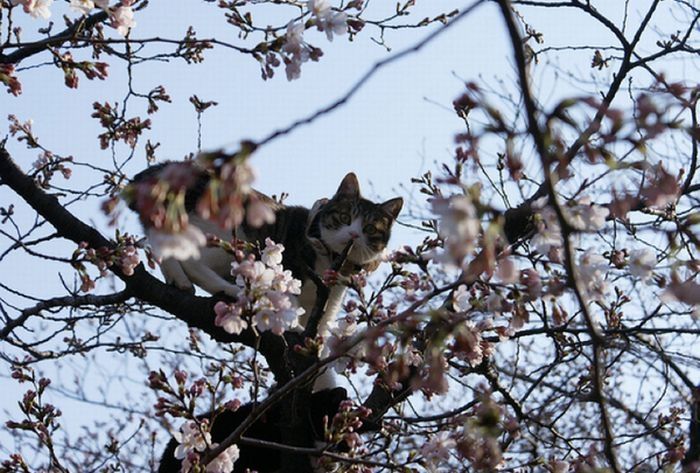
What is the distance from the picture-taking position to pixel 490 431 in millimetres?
1758

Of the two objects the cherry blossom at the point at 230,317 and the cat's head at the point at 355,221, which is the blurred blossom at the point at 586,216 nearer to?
the cherry blossom at the point at 230,317

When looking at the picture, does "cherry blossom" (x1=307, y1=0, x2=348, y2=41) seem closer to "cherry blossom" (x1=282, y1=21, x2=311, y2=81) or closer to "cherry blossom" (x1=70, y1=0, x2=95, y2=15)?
"cherry blossom" (x1=282, y1=21, x2=311, y2=81)

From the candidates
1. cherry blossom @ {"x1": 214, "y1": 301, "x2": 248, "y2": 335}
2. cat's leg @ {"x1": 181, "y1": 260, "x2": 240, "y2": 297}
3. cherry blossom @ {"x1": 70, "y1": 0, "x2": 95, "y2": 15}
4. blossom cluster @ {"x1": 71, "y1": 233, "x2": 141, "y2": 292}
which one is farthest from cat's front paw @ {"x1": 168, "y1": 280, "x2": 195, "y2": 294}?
cherry blossom @ {"x1": 214, "y1": 301, "x2": 248, "y2": 335}

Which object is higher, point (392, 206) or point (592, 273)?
point (392, 206)

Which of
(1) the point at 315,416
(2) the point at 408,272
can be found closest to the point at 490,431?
(2) the point at 408,272

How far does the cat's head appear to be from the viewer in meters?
A: 5.12

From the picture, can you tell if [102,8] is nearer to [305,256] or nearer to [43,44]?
[43,44]

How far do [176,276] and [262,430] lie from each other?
2.86 feet

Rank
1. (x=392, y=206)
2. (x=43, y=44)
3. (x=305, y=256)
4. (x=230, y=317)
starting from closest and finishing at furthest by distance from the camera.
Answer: (x=230, y=317)
(x=43, y=44)
(x=305, y=256)
(x=392, y=206)

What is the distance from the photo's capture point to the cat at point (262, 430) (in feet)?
12.7

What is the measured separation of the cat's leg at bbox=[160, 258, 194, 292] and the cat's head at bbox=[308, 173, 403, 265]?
1012mm

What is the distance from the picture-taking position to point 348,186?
538 centimetres

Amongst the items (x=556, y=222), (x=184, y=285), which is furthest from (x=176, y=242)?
(x=184, y=285)

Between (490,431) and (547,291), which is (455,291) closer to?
(547,291)
